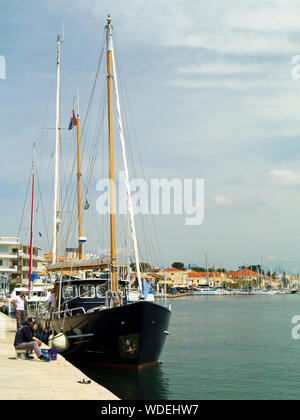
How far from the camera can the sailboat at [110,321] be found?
20.0 meters

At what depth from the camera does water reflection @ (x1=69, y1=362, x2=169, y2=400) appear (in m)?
18.6

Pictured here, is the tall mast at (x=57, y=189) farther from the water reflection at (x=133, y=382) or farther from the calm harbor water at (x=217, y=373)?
the water reflection at (x=133, y=382)

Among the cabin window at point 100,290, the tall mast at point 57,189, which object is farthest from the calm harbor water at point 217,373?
the tall mast at point 57,189

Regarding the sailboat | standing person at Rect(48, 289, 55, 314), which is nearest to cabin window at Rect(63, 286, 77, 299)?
the sailboat

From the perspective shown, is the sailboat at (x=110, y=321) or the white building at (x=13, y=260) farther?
the white building at (x=13, y=260)

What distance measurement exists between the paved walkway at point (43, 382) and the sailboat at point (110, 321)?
3481mm

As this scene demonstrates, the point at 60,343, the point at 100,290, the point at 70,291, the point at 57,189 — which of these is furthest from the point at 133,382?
the point at 57,189

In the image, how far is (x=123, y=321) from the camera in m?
20.0

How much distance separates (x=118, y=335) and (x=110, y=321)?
0.65 meters

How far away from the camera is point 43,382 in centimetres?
1307

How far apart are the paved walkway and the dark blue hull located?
11.0 feet

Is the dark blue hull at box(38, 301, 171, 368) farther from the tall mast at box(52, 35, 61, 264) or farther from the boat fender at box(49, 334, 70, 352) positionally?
the tall mast at box(52, 35, 61, 264)
